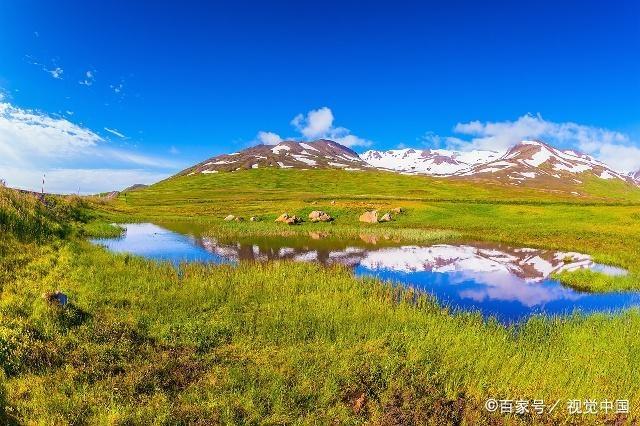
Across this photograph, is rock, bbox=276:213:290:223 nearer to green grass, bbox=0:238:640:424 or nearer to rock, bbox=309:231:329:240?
rock, bbox=309:231:329:240

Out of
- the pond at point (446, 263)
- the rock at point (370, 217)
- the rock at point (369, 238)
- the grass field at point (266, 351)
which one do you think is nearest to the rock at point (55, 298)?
the grass field at point (266, 351)

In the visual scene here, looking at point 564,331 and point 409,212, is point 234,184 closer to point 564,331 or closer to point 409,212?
point 409,212

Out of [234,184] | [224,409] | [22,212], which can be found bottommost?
[224,409]

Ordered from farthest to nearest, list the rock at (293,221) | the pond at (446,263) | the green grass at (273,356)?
the rock at (293,221), the pond at (446,263), the green grass at (273,356)

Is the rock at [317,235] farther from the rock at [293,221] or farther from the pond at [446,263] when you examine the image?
the rock at [293,221]

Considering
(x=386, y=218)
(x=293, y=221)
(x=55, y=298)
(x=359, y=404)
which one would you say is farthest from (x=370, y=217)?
(x=359, y=404)

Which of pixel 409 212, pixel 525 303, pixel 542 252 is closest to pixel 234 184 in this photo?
pixel 409 212

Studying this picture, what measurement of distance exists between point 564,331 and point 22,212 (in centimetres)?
3334

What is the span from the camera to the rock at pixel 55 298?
1603cm

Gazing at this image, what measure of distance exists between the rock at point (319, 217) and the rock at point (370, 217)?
576 cm

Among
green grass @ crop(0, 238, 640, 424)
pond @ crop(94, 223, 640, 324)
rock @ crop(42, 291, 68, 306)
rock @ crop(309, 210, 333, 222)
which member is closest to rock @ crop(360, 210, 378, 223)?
rock @ crop(309, 210, 333, 222)

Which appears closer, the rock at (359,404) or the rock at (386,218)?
the rock at (359,404)

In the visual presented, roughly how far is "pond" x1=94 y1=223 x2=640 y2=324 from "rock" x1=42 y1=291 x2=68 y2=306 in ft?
45.3

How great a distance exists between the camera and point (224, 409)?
450 inches
